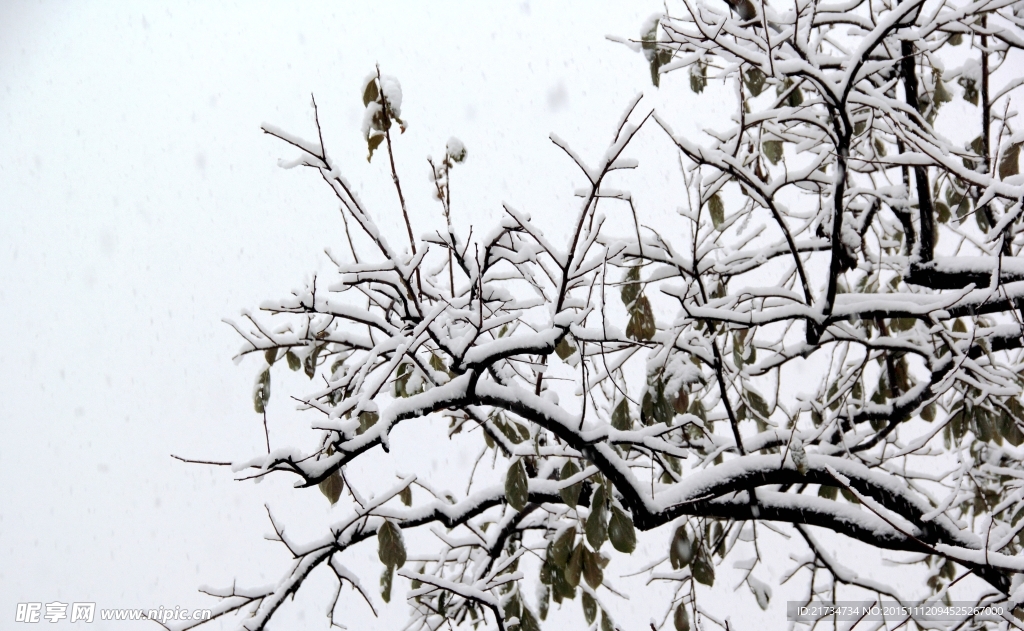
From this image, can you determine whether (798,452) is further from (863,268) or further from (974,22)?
(974,22)

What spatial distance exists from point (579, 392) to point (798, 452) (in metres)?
0.77

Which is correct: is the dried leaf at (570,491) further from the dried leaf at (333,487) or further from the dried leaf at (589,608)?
the dried leaf at (589,608)

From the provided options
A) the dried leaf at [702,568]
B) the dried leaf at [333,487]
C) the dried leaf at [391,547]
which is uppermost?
the dried leaf at [333,487]

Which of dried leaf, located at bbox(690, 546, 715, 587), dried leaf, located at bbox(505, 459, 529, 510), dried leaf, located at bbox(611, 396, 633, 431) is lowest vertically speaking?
dried leaf, located at bbox(690, 546, 715, 587)

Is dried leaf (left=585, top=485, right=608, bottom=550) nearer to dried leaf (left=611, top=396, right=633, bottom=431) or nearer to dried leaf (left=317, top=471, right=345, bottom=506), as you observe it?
dried leaf (left=611, top=396, right=633, bottom=431)

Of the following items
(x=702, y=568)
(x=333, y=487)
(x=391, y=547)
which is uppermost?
(x=333, y=487)

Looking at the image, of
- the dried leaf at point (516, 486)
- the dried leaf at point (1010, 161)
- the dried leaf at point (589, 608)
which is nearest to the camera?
the dried leaf at point (516, 486)

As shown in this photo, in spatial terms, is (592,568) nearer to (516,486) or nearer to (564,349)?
(516,486)

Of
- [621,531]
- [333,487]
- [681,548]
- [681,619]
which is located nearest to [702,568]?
[681,548]

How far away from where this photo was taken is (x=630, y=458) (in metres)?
2.61

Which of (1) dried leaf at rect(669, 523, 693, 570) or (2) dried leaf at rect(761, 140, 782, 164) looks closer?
(1) dried leaf at rect(669, 523, 693, 570)

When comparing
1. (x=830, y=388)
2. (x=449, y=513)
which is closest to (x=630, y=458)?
(x=449, y=513)

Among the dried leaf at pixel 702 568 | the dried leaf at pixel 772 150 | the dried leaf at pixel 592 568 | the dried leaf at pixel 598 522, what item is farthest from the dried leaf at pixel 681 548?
the dried leaf at pixel 772 150

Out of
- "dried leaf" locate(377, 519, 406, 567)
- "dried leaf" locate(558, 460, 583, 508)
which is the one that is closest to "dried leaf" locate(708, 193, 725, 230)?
"dried leaf" locate(558, 460, 583, 508)
